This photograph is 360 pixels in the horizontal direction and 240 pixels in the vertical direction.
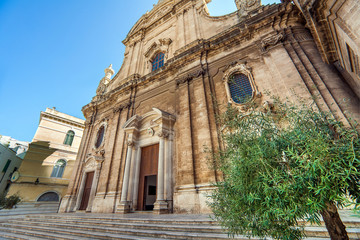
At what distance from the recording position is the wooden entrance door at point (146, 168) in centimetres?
837

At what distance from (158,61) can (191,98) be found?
631 cm

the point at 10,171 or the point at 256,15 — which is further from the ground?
the point at 256,15

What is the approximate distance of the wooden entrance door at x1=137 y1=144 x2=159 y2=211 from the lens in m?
8.37

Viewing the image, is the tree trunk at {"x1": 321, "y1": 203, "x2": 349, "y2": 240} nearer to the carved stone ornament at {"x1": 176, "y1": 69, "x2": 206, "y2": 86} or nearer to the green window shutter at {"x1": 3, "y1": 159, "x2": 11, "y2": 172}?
the carved stone ornament at {"x1": 176, "y1": 69, "x2": 206, "y2": 86}

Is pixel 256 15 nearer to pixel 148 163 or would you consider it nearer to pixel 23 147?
pixel 148 163

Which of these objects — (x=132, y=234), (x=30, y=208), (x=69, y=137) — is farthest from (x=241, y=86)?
(x=69, y=137)

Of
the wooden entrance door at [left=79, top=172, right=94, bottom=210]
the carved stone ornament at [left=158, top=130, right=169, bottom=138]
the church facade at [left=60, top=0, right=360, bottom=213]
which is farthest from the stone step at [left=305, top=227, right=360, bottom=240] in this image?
the wooden entrance door at [left=79, top=172, right=94, bottom=210]

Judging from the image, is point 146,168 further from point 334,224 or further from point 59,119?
point 59,119

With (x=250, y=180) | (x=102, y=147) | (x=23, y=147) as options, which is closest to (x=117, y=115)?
(x=102, y=147)

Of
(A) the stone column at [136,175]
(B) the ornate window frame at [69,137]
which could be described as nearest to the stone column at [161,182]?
(A) the stone column at [136,175]

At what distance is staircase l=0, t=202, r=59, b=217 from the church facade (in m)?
6.61

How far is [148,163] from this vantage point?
888 cm

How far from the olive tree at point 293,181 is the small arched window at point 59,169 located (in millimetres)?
20150

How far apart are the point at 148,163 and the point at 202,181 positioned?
3.50 m
